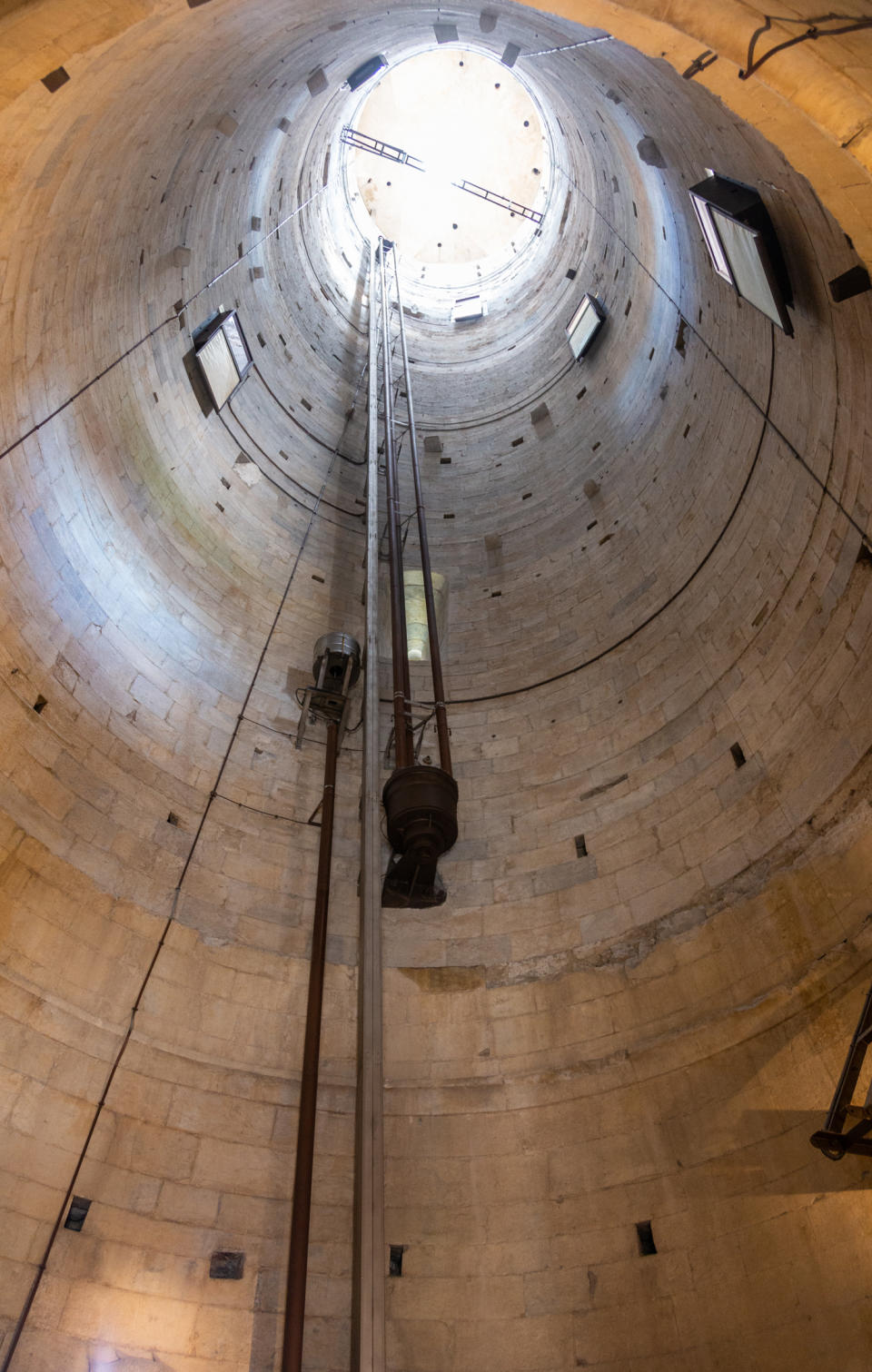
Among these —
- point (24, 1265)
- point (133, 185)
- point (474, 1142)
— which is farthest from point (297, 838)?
point (133, 185)

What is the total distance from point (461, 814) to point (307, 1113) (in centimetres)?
394

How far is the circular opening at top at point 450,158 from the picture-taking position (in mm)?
23875

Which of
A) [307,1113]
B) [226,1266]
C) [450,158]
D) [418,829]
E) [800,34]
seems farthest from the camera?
[450,158]

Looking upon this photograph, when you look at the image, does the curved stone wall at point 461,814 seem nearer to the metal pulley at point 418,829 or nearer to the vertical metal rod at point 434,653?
the metal pulley at point 418,829

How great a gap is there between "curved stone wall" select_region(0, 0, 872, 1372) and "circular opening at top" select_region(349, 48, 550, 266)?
10.4 metres

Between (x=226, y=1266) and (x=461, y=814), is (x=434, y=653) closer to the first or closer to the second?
(x=461, y=814)

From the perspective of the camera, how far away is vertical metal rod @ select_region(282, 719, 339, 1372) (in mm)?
6305

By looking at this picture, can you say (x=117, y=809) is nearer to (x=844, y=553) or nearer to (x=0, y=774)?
(x=0, y=774)

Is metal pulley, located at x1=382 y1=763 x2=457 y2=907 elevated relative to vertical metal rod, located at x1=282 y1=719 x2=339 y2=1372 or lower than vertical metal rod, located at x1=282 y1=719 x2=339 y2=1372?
elevated

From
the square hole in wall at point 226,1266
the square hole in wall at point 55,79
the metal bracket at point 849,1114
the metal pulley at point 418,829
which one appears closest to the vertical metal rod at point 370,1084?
the metal pulley at point 418,829

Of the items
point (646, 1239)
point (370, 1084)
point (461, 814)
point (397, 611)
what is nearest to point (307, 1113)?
point (370, 1084)

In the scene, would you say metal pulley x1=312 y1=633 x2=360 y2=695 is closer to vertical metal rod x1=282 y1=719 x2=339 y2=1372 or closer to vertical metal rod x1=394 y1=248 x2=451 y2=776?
vertical metal rod x1=394 y1=248 x2=451 y2=776

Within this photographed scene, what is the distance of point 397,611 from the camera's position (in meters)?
11.7

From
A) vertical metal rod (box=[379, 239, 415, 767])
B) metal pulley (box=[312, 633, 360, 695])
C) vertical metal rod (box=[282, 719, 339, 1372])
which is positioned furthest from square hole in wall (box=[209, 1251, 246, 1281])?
metal pulley (box=[312, 633, 360, 695])
